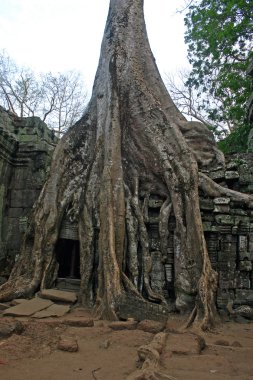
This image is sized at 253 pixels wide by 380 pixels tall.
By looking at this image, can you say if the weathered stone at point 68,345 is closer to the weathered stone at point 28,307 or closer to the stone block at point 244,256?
the weathered stone at point 28,307

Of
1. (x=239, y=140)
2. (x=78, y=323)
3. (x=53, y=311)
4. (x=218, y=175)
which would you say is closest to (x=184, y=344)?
(x=78, y=323)

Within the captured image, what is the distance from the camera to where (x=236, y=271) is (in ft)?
14.5

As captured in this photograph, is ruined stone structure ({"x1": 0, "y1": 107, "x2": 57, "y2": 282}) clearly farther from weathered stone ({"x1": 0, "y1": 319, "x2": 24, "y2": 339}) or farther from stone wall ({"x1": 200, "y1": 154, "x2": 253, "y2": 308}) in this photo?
weathered stone ({"x1": 0, "y1": 319, "x2": 24, "y2": 339})

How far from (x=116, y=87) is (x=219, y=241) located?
247 centimetres

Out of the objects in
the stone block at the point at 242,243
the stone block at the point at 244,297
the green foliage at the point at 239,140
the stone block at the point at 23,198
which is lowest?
the stone block at the point at 244,297

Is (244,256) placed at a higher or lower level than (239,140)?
lower

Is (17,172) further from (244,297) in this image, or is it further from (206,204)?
(244,297)

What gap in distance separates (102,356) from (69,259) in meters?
2.70

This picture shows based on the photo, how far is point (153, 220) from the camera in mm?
4508

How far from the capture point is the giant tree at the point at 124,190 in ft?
13.0

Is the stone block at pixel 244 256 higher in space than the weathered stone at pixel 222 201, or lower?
lower

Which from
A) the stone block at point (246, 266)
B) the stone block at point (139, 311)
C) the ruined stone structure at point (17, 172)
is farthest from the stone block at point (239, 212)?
the ruined stone structure at point (17, 172)

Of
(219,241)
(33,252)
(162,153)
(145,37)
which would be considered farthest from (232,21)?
(33,252)

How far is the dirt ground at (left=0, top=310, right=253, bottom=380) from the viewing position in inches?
83.6
